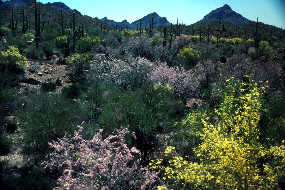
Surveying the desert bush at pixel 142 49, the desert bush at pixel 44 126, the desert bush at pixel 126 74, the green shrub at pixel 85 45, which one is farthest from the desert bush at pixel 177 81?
the green shrub at pixel 85 45


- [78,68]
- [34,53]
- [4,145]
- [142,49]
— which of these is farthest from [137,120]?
[34,53]

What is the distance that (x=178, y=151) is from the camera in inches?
357

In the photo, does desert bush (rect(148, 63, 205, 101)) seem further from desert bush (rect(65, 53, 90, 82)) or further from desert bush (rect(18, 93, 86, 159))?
desert bush (rect(18, 93, 86, 159))

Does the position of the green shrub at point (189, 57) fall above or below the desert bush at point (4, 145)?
above

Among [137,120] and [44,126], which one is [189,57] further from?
[44,126]

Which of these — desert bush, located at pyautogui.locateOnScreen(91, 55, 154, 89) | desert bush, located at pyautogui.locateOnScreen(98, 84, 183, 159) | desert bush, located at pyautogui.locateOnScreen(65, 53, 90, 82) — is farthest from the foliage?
desert bush, located at pyautogui.locateOnScreen(98, 84, 183, 159)

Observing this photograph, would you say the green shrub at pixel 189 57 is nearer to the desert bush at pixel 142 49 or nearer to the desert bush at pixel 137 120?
the desert bush at pixel 142 49

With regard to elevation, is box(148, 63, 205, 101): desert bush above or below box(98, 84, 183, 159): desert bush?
above

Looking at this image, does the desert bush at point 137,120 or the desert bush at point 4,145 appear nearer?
the desert bush at point 4,145

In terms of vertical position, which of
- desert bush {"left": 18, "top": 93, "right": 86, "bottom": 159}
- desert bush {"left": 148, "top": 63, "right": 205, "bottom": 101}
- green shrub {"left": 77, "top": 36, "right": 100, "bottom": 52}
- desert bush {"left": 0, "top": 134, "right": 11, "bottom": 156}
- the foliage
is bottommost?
desert bush {"left": 0, "top": 134, "right": 11, "bottom": 156}

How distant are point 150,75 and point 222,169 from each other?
42.1ft

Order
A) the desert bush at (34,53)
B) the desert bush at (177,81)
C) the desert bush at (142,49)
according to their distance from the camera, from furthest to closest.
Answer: the desert bush at (34,53), the desert bush at (142,49), the desert bush at (177,81)

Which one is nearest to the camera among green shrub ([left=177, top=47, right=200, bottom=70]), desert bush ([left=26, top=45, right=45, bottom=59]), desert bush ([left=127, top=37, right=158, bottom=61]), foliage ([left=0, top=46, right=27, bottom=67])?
foliage ([left=0, top=46, right=27, bottom=67])

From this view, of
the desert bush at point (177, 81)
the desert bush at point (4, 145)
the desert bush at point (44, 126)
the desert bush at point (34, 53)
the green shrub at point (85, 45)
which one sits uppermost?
the green shrub at point (85, 45)
